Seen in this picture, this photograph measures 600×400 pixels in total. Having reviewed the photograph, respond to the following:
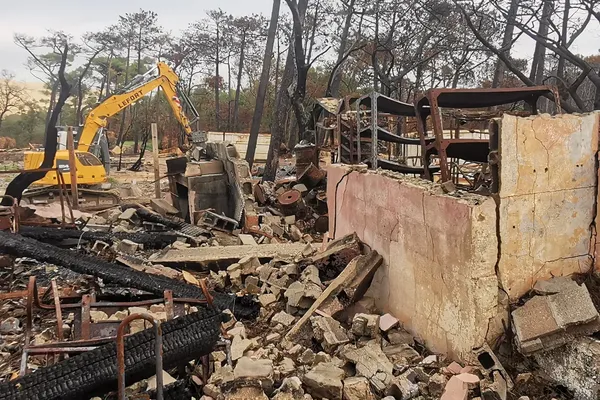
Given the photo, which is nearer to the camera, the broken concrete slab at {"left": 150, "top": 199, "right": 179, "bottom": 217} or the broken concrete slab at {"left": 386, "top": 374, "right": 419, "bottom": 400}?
the broken concrete slab at {"left": 386, "top": 374, "right": 419, "bottom": 400}

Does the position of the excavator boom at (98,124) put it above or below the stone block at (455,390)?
above

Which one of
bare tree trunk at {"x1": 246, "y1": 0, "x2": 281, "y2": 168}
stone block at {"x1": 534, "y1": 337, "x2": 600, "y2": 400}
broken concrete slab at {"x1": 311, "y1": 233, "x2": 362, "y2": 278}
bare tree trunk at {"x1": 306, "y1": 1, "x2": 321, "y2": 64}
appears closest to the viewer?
stone block at {"x1": 534, "y1": 337, "x2": 600, "y2": 400}

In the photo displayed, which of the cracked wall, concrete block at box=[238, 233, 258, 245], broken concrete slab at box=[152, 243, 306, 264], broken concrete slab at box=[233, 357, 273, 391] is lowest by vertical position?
broken concrete slab at box=[233, 357, 273, 391]

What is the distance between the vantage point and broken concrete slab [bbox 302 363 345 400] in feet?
13.8

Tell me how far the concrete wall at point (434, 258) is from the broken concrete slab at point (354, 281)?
5.0 inches

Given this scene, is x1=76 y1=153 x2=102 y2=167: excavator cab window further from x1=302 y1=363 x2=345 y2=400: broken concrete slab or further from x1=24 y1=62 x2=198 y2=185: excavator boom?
x1=302 y1=363 x2=345 y2=400: broken concrete slab

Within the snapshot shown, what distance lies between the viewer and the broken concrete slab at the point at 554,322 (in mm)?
4191

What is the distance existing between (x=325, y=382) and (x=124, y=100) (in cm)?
1296

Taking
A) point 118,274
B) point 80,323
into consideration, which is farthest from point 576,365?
point 118,274

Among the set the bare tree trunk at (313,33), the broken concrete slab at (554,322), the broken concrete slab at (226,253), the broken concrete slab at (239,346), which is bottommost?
the broken concrete slab at (239,346)

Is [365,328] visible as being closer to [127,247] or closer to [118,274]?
[118,274]

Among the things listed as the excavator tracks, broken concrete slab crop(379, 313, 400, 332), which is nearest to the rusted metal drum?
the excavator tracks

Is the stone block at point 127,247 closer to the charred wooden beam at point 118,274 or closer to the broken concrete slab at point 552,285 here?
the charred wooden beam at point 118,274

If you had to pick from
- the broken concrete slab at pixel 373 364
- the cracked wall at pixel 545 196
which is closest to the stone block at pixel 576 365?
the cracked wall at pixel 545 196
